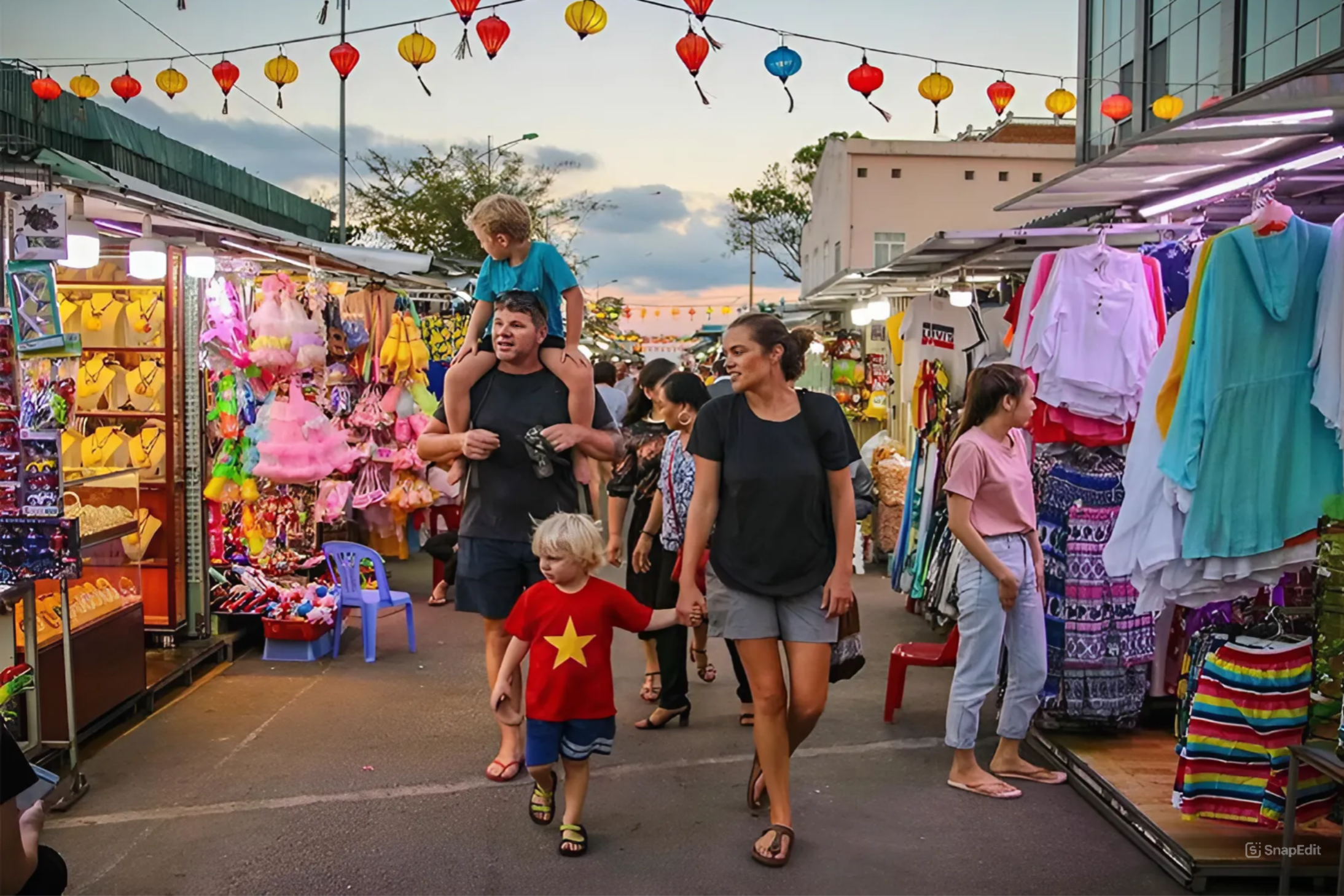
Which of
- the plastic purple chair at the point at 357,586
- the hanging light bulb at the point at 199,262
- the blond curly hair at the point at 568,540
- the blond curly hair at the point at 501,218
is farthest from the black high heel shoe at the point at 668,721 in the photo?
the hanging light bulb at the point at 199,262

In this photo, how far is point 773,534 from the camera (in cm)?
405

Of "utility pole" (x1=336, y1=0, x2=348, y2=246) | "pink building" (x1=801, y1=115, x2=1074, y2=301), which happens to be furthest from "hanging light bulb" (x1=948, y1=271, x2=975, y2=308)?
"pink building" (x1=801, y1=115, x2=1074, y2=301)

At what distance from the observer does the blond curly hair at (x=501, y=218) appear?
4.85 meters

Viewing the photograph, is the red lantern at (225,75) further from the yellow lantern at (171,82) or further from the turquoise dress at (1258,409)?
the turquoise dress at (1258,409)

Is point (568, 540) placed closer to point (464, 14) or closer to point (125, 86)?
point (464, 14)

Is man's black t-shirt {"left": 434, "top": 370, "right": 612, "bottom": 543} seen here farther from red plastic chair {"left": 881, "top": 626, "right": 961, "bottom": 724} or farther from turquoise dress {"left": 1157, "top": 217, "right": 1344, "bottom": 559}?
turquoise dress {"left": 1157, "top": 217, "right": 1344, "bottom": 559}

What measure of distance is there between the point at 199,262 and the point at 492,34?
7.36ft

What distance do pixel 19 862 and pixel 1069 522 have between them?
13.9ft

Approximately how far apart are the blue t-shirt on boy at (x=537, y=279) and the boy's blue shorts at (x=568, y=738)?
1.71m

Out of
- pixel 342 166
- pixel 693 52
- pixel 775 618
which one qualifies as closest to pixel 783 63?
pixel 693 52

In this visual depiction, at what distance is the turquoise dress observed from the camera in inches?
153

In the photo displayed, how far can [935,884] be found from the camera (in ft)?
12.9

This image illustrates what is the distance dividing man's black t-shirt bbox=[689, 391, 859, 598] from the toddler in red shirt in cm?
39

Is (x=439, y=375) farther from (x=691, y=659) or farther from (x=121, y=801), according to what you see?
(x=121, y=801)
